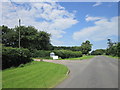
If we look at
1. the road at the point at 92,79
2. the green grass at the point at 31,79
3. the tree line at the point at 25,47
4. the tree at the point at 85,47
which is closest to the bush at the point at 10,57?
the tree line at the point at 25,47

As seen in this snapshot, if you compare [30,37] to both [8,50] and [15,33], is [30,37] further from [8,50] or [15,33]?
[8,50]

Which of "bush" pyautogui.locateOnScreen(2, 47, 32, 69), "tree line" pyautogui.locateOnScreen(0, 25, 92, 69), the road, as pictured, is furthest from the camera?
"tree line" pyautogui.locateOnScreen(0, 25, 92, 69)

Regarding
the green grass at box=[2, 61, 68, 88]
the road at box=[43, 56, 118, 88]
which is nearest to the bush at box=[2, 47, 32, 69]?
the green grass at box=[2, 61, 68, 88]

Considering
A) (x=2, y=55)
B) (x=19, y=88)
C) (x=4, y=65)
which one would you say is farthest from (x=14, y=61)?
(x=19, y=88)

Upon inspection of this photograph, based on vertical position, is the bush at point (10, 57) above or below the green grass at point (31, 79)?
above

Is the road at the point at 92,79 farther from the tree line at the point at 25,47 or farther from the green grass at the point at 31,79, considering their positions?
the tree line at the point at 25,47

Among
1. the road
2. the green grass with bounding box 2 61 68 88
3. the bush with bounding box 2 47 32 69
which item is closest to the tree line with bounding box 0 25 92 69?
the bush with bounding box 2 47 32 69

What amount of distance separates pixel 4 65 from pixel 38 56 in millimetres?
32500

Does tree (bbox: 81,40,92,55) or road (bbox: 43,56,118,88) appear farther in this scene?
tree (bbox: 81,40,92,55)

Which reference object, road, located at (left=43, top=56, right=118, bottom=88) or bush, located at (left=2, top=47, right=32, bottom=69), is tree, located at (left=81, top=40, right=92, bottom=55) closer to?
bush, located at (left=2, top=47, right=32, bottom=69)

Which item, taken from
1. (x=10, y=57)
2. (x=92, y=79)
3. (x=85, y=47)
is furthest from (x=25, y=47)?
(x=85, y=47)

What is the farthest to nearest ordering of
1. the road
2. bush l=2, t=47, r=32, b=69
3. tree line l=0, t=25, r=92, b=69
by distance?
tree line l=0, t=25, r=92, b=69, bush l=2, t=47, r=32, b=69, the road

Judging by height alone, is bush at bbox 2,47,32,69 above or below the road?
above

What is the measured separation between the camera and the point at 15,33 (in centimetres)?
4716
